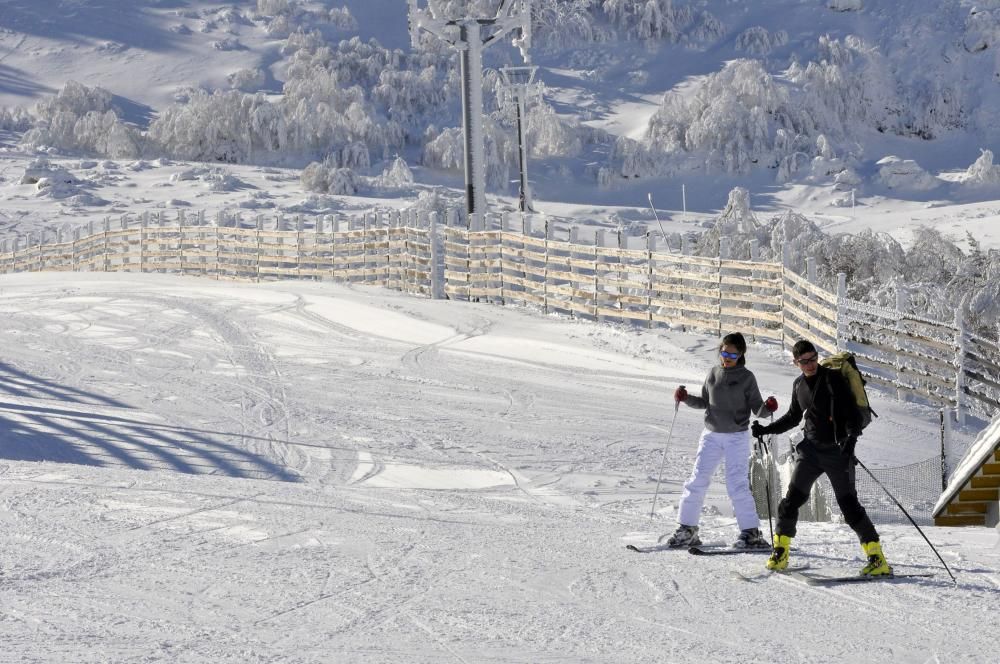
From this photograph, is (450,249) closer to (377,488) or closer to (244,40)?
(377,488)

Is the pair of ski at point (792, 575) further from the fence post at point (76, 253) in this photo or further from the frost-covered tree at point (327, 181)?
the frost-covered tree at point (327, 181)

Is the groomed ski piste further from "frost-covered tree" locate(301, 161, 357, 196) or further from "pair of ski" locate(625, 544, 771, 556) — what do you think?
"frost-covered tree" locate(301, 161, 357, 196)

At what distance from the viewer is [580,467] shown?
12.2m

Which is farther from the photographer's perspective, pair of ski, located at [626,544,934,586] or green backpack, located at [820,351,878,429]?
pair of ski, located at [626,544,934,586]

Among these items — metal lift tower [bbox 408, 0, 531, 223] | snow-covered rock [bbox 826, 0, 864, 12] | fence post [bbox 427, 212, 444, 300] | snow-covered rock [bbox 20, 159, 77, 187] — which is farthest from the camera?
snow-covered rock [bbox 826, 0, 864, 12]

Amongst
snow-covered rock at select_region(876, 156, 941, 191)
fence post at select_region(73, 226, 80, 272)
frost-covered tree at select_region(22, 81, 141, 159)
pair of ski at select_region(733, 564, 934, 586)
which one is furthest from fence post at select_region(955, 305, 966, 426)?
frost-covered tree at select_region(22, 81, 141, 159)

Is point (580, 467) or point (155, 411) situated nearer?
point (580, 467)

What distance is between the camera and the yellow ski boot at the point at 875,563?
23.7 ft

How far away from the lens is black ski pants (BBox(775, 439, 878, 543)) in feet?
23.6

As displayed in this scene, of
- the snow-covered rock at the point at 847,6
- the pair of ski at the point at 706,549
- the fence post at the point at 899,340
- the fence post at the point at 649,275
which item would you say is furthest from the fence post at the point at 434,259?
the snow-covered rock at the point at 847,6

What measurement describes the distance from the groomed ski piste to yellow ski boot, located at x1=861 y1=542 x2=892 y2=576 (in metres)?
0.08

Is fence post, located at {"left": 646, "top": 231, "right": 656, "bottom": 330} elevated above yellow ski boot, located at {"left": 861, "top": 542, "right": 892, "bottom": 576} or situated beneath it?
elevated above

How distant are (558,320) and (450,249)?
11.3 feet

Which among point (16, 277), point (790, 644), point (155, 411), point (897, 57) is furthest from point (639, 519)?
point (897, 57)
